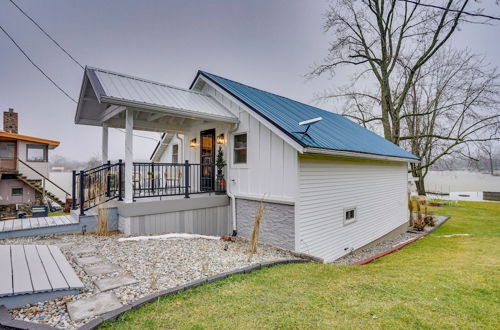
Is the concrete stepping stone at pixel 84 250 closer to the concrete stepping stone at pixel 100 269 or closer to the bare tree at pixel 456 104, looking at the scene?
the concrete stepping stone at pixel 100 269

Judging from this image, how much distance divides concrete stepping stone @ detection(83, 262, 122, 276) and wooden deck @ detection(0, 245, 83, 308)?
286 mm

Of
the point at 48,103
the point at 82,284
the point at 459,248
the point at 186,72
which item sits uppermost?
the point at 186,72

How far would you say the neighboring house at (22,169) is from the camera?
654 inches

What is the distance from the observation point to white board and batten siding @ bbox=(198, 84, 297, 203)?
6.22 meters

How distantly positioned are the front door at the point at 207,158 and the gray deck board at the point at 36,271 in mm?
4703

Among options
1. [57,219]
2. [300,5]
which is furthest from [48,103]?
[300,5]

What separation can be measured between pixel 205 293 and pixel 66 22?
50.4 ft

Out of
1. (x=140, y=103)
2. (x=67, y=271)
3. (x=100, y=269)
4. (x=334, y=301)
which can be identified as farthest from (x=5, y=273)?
(x=334, y=301)

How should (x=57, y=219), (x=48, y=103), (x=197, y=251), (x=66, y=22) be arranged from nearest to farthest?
(x=197, y=251)
(x=57, y=219)
(x=66, y=22)
(x=48, y=103)

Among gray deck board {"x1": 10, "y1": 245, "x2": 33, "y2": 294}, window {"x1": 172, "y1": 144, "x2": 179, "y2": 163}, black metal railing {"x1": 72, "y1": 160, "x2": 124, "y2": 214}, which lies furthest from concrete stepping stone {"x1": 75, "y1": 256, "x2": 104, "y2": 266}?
window {"x1": 172, "y1": 144, "x2": 179, "y2": 163}

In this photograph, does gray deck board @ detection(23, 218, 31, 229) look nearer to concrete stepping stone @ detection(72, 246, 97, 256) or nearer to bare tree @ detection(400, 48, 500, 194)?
concrete stepping stone @ detection(72, 246, 97, 256)

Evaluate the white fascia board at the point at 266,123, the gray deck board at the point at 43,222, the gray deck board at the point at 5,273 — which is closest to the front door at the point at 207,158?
the white fascia board at the point at 266,123

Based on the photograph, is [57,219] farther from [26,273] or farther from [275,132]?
[275,132]

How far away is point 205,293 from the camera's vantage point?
3301mm
